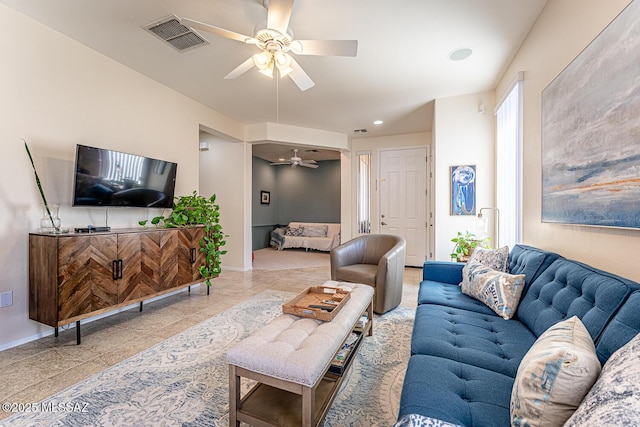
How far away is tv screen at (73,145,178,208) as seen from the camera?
248 cm

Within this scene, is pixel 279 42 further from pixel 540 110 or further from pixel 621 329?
pixel 621 329

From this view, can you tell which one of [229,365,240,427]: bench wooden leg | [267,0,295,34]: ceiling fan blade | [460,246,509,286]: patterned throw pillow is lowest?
[229,365,240,427]: bench wooden leg

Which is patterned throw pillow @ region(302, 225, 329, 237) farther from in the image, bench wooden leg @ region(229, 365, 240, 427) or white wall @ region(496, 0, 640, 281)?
bench wooden leg @ region(229, 365, 240, 427)

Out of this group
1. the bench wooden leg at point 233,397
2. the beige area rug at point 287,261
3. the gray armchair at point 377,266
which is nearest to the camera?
the bench wooden leg at point 233,397

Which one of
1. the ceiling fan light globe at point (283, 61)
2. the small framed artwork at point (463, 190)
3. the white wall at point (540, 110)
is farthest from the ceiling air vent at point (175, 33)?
the small framed artwork at point (463, 190)

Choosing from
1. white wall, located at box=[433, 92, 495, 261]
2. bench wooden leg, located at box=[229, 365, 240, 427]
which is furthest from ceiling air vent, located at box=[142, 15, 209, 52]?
white wall, located at box=[433, 92, 495, 261]

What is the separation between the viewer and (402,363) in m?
2.03

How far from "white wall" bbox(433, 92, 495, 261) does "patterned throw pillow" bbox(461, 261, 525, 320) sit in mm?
1700

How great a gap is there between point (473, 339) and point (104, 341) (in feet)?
9.40

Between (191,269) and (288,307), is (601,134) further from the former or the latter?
(191,269)

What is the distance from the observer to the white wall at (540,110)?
1.35m

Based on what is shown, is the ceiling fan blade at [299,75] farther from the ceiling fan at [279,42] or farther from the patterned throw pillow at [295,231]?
the patterned throw pillow at [295,231]

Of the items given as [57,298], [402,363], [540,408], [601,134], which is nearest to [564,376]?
[540,408]

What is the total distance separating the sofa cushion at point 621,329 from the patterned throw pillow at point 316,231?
7.04 m
